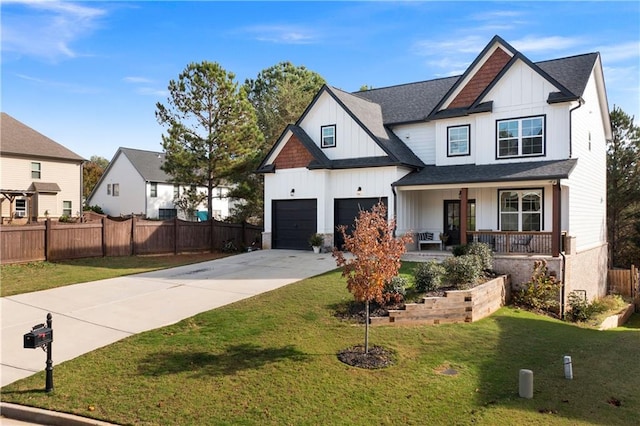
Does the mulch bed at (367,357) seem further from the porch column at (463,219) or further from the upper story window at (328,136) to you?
the upper story window at (328,136)

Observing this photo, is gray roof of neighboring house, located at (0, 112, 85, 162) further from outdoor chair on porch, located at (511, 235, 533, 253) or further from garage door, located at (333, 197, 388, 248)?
outdoor chair on porch, located at (511, 235, 533, 253)

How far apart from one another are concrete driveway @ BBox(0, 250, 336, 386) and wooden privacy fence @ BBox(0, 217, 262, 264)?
483 centimetres

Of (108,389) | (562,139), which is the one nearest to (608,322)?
(562,139)

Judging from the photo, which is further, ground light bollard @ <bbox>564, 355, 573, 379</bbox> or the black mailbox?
ground light bollard @ <bbox>564, 355, 573, 379</bbox>

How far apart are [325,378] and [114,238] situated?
1606 cm

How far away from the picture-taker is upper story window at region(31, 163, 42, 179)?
30938mm

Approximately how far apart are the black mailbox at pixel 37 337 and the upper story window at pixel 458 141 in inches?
667

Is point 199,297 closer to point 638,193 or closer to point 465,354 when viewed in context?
point 465,354

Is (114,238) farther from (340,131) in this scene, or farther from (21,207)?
(21,207)

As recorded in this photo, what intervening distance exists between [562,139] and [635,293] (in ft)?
35.1

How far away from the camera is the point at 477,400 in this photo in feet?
19.9

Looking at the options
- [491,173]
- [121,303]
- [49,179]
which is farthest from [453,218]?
[49,179]

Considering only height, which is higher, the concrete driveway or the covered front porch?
the covered front porch

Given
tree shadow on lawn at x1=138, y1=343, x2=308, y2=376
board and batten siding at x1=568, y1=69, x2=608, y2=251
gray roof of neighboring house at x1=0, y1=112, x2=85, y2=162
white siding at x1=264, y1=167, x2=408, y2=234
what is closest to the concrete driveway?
tree shadow on lawn at x1=138, y1=343, x2=308, y2=376
